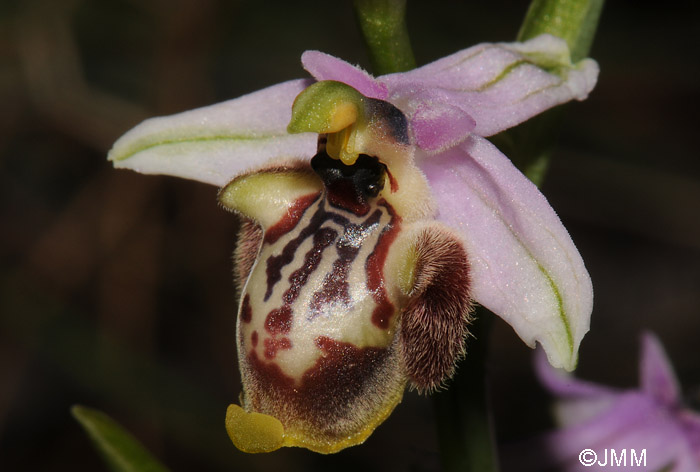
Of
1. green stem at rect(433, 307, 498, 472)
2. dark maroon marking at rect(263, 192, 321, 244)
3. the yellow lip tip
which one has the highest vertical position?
dark maroon marking at rect(263, 192, 321, 244)

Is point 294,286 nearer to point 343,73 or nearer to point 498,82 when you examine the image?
point 343,73

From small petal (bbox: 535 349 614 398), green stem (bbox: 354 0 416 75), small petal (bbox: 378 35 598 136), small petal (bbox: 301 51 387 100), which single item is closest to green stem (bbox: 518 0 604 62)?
small petal (bbox: 378 35 598 136)

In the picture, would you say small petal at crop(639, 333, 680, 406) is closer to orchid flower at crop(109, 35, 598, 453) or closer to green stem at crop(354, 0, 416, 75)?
orchid flower at crop(109, 35, 598, 453)

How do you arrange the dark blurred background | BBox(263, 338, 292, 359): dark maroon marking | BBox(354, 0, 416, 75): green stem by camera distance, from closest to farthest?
BBox(263, 338, 292, 359): dark maroon marking
BBox(354, 0, 416, 75): green stem
the dark blurred background

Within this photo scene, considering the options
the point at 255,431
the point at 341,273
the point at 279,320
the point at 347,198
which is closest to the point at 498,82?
the point at 347,198

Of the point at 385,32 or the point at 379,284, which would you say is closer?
the point at 379,284

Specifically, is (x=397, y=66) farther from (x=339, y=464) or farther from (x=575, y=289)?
(x=339, y=464)

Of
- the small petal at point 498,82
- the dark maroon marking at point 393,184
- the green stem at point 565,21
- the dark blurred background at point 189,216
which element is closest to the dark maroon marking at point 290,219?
the dark maroon marking at point 393,184
